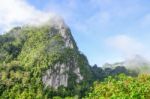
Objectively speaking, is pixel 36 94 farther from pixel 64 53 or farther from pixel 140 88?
pixel 140 88

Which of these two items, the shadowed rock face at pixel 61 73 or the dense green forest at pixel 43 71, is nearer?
the dense green forest at pixel 43 71

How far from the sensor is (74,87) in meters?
174

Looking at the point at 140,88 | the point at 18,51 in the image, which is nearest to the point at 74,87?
the point at 18,51

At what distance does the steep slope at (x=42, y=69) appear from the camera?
160 metres

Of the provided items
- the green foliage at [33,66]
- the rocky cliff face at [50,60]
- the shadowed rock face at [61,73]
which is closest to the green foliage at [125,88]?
the green foliage at [33,66]

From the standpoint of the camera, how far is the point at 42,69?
177m

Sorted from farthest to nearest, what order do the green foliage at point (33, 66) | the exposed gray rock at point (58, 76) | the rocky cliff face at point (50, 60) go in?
the rocky cliff face at point (50, 60), the exposed gray rock at point (58, 76), the green foliage at point (33, 66)

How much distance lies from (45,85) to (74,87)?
42.0 feet

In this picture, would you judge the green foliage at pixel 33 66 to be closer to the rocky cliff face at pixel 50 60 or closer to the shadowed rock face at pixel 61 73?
the rocky cliff face at pixel 50 60

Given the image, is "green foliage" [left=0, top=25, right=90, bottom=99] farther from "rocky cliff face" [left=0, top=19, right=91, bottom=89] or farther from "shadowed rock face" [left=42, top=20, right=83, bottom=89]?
"shadowed rock face" [left=42, top=20, right=83, bottom=89]

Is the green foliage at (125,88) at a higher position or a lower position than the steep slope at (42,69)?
lower

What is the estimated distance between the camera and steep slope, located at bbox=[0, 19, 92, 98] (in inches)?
6297

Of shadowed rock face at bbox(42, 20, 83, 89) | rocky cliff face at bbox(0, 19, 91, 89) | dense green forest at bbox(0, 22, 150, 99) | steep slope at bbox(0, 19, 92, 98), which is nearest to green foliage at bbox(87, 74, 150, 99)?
dense green forest at bbox(0, 22, 150, 99)

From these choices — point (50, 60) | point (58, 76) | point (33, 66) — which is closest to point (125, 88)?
point (33, 66)
